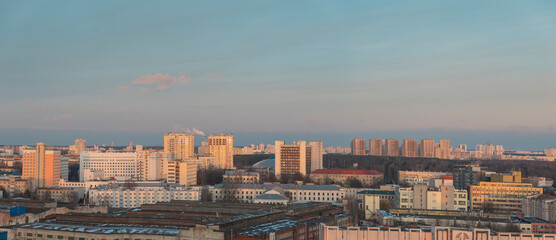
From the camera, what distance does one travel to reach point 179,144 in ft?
243

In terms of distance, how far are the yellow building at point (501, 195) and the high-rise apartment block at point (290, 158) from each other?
26.9 metres

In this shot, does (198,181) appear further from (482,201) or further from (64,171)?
(482,201)

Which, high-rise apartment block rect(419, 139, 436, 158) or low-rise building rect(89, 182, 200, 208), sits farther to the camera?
high-rise apartment block rect(419, 139, 436, 158)

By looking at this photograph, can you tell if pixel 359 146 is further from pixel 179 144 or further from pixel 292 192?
pixel 292 192

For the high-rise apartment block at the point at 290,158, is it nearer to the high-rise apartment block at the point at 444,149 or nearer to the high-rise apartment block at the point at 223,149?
the high-rise apartment block at the point at 223,149

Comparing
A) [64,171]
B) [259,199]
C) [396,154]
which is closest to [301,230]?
[259,199]

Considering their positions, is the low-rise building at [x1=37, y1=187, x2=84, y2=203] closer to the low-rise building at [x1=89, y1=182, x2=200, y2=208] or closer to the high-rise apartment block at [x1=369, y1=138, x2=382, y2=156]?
the low-rise building at [x1=89, y1=182, x2=200, y2=208]

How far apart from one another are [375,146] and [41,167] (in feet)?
226

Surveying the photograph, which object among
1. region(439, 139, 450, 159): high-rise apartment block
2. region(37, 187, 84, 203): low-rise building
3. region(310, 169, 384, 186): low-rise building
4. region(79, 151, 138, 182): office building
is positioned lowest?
region(37, 187, 84, 203): low-rise building

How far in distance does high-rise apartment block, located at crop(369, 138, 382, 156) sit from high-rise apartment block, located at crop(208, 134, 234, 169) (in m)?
35.2

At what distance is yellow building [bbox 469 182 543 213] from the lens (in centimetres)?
3619

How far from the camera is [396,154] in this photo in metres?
105

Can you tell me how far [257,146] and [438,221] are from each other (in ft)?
431

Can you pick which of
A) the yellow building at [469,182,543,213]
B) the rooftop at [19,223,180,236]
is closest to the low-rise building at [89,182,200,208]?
the rooftop at [19,223,180,236]
